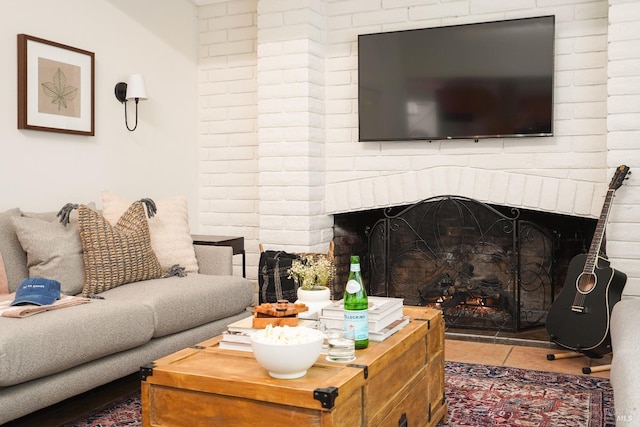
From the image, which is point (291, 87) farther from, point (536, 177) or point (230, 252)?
point (536, 177)

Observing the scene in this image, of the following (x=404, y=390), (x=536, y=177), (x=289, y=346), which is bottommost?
(x=404, y=390)

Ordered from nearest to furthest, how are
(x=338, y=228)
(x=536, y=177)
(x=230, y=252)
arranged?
(x=230, y=252) → (x=536, y=177) → (x=338, y=228)

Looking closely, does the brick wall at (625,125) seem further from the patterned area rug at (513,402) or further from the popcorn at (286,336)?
the popcorn at (286,336)

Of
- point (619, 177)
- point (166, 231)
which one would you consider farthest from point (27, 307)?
point (619, 177)

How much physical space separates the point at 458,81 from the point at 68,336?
2755mm

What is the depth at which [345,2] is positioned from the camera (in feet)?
14.6

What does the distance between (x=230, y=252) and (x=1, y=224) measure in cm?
117

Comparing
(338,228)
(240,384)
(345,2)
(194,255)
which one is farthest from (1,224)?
(345,2)

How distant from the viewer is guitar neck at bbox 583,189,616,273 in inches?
132

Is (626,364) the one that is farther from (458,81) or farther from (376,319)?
(458,81)

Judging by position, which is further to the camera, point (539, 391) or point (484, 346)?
point (484, 346)

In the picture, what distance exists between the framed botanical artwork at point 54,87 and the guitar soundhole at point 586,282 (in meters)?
2.84

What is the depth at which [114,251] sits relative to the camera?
3199 millimetres

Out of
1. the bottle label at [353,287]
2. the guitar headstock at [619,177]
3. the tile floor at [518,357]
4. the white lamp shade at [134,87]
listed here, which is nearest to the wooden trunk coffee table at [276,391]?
the bottle label at [353,287]
